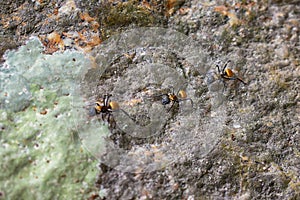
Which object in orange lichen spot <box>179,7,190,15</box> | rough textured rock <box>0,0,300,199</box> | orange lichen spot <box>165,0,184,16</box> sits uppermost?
orange lichen spot <box>165,0,184,16</box>

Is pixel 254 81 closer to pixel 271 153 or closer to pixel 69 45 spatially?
pixel 271 153

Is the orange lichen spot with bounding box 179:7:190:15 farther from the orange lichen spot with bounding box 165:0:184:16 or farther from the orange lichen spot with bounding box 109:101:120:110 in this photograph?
the orange lichen spot with bounding box 109:101:120:110

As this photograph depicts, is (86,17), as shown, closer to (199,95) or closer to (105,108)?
(105,108)

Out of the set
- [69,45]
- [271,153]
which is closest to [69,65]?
[69,45]

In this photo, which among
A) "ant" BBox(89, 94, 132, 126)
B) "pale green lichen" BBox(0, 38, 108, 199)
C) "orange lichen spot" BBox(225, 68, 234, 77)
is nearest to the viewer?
"pale green lichen" BBox(0, 38, 108, 199)

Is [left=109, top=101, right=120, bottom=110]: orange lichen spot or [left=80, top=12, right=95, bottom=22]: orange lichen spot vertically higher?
[left=80, top=12, right=95, bottom=22]: orange lichen spot

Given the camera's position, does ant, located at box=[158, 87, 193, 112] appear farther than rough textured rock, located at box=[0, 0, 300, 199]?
Yes

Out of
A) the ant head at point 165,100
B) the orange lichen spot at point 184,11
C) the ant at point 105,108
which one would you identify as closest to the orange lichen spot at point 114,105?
the ant at point 105,108

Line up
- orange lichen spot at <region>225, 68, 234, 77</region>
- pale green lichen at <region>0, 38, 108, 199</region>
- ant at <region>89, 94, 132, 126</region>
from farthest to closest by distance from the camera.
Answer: orange lichen spot at <region>225, 68, 234, 77</region> < ant at <region>89, 94, 132, 126</region> < pale green lichen at <region>0, 38, 108, 199</region>

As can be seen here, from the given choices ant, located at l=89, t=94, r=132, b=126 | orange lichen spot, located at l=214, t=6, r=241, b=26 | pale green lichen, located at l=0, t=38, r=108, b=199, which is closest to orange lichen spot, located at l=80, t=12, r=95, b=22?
pale green lichen, located at l=0, t=38, r=108, b=199
